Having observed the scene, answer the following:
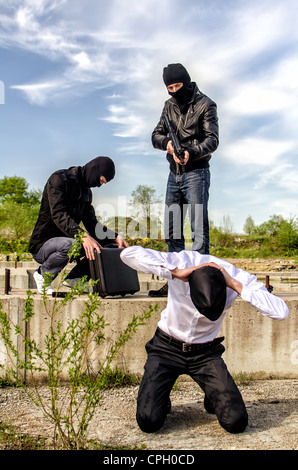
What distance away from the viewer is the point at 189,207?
4.98m

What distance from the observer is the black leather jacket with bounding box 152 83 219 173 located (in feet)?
16.2

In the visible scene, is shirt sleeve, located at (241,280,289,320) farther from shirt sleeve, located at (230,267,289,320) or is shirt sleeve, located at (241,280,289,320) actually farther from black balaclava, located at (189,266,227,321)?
black balaclava, located at (189,266,227,321)

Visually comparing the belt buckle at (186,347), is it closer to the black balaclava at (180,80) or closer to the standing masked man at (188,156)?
the standing masked man at (188,156)

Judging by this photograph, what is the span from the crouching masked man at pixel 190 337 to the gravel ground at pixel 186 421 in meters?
0.12

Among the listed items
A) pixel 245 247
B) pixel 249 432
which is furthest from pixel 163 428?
pixel 245 247

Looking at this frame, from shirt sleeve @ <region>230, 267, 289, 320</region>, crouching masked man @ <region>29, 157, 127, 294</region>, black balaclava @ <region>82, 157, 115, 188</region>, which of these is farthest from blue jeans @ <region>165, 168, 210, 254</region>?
shirt sleeve @ <region>230, 267, 289, 320</region>

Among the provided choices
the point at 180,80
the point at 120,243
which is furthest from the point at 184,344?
the point at 180,80

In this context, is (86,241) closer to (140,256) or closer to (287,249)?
(140,256)

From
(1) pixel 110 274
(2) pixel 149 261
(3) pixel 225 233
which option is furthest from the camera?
(3) pixel 225 233

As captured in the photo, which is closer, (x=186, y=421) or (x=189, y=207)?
(x=186, y=421)

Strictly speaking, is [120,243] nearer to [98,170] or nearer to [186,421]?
[98,170]

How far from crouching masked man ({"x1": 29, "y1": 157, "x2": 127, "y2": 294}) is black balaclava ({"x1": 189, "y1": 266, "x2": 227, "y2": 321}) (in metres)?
1.78

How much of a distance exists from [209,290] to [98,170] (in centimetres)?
228
